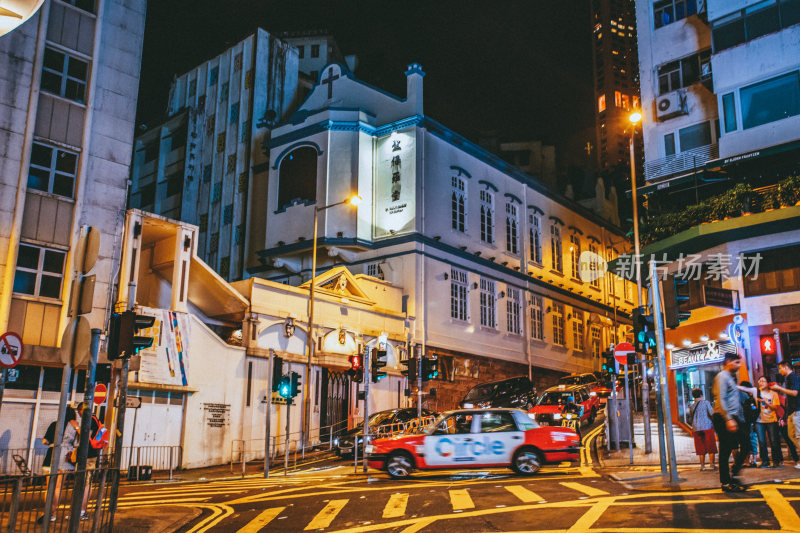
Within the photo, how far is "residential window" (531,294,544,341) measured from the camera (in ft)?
148

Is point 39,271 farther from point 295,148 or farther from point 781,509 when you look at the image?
point 781,509

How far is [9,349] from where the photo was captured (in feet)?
43.0

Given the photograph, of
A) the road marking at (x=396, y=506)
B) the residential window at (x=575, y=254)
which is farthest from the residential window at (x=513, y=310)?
the road marking at (x=396, y=506)

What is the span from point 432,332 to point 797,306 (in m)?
17.7

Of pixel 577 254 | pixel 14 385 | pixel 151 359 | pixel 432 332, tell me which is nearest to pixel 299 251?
pixel 432 332

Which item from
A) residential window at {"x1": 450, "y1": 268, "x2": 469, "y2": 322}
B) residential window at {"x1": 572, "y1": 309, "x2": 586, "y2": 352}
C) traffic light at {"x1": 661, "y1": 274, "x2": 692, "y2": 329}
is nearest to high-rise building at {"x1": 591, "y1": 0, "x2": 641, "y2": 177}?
residential window at {"x1": 572, "y1": 309, "x2": 586, "y2": 352}

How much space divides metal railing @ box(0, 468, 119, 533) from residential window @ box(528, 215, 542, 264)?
38.1m

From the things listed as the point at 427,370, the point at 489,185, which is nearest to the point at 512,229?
the point at 489,185

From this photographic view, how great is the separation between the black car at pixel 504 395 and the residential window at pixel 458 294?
6.63 metres

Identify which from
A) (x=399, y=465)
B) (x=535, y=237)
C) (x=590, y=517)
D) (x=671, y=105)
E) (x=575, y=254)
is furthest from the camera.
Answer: (x=575, y=254)

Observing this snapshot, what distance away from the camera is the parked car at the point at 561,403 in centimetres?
2625

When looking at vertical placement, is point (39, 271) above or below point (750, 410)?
above

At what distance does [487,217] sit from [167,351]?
75.0 ft

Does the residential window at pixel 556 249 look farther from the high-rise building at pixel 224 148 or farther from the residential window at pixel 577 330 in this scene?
the high-rise building at pixel 224 148
